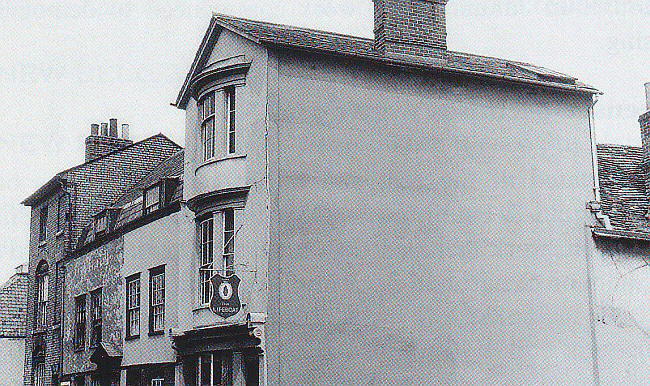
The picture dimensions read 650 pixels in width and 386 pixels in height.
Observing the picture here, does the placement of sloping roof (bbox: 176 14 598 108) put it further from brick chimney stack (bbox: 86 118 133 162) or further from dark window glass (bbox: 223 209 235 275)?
brick chimney stack (bbox: 86 118 133 162)

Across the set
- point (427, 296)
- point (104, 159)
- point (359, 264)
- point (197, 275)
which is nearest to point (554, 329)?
point (427, 296)

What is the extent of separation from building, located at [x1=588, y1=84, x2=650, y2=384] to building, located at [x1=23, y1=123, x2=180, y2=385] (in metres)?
20.9

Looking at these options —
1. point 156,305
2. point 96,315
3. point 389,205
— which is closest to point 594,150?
point 389,205

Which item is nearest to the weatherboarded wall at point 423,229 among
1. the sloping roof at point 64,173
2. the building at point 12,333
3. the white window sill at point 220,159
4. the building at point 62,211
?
the white window sill at point 220,159

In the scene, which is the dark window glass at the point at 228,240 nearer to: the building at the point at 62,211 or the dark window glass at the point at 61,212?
the building at the point at 62,211

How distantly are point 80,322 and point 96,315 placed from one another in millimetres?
2120

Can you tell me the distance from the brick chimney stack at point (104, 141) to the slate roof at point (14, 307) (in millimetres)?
9425

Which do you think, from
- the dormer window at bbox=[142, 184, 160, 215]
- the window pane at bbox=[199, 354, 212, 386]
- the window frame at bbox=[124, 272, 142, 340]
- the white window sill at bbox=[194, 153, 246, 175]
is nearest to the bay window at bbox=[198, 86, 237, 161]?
the white window sill at bbox=[194, 153, 246, 175]

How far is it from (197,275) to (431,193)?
20.5 feet

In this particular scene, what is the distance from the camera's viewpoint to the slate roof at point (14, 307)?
43844mm

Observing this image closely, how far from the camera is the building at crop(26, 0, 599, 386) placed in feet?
64.8

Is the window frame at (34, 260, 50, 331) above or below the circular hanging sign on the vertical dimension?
above

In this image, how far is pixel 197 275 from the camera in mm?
22094

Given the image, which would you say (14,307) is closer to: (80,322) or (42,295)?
(42,295)
